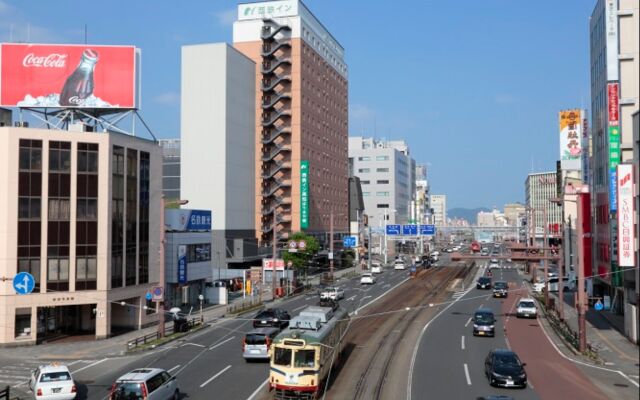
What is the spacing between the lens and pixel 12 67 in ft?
164

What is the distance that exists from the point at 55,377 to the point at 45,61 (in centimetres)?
3112

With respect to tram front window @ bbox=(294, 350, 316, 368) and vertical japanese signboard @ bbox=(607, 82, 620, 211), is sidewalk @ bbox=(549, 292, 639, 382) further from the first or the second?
tram front window @ bbox=(294, 350, 316, 368)

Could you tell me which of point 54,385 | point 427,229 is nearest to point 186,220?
point 54,385

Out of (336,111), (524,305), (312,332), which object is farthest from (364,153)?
(312,332)

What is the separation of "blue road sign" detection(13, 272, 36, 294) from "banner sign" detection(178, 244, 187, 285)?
17093 mm

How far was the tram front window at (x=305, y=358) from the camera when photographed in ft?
89.7

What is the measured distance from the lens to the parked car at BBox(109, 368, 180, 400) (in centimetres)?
2469

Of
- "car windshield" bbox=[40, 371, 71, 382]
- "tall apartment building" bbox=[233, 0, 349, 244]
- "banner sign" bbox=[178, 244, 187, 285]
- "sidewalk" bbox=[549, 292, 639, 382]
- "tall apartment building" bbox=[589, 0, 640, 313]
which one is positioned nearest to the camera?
"car windshield" bbox=[40, 371, 71, 382]

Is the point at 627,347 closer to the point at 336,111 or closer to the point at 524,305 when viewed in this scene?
the point at 524,305

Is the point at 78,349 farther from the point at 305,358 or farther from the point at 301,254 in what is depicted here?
the point at 301,254

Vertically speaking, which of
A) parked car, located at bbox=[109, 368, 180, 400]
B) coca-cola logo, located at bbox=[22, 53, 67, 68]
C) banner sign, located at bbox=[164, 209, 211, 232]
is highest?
coca-cola logo, located at bbox=[22, 53, 67, 68]

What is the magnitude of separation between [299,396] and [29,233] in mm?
26918

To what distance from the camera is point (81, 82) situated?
5138 centimetres

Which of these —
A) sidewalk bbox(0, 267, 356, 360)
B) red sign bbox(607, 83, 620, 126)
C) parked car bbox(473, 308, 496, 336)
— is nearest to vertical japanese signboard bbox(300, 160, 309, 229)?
sidewalk bbox(0, 267, 356, 360)
